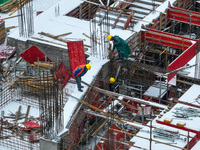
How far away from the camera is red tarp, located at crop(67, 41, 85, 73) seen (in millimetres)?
40469

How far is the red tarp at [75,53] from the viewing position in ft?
133

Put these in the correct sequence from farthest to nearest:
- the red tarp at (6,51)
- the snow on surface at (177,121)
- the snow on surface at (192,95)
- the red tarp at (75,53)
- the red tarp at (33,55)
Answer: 1. the red tarp at (6,51)
2. the red tarp at (33,55)
3. the red tarp at (75,53)
4. the snow on surface at (192,95)
5. the snow on surface at (177,121)

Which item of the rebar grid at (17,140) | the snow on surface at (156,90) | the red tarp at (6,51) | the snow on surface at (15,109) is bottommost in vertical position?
the rebar grid at (17,140)

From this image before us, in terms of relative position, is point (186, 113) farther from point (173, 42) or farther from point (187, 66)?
point (173, 42)

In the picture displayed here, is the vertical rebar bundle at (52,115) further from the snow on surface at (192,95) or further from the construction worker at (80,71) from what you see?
the snow on surface at (192,95)

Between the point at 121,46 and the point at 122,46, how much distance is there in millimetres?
52

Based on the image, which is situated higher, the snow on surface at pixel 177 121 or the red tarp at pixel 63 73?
the red tarp at pixel 63 73

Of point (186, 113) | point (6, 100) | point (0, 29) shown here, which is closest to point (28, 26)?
point (0, 29)

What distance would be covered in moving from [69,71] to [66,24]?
378cm

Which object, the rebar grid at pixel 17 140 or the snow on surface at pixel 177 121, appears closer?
the snow on surface at pixel 177 121

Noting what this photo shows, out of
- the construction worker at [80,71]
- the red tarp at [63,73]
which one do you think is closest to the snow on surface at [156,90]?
the red tarp at [63,73]

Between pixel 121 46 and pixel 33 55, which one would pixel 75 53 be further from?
pixel 121 46

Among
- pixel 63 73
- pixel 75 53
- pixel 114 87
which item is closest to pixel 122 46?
pixel 114 87

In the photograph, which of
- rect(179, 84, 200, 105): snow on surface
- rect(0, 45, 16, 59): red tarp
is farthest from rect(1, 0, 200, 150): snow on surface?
rect(179, 84, 200, 105): snow on surface
